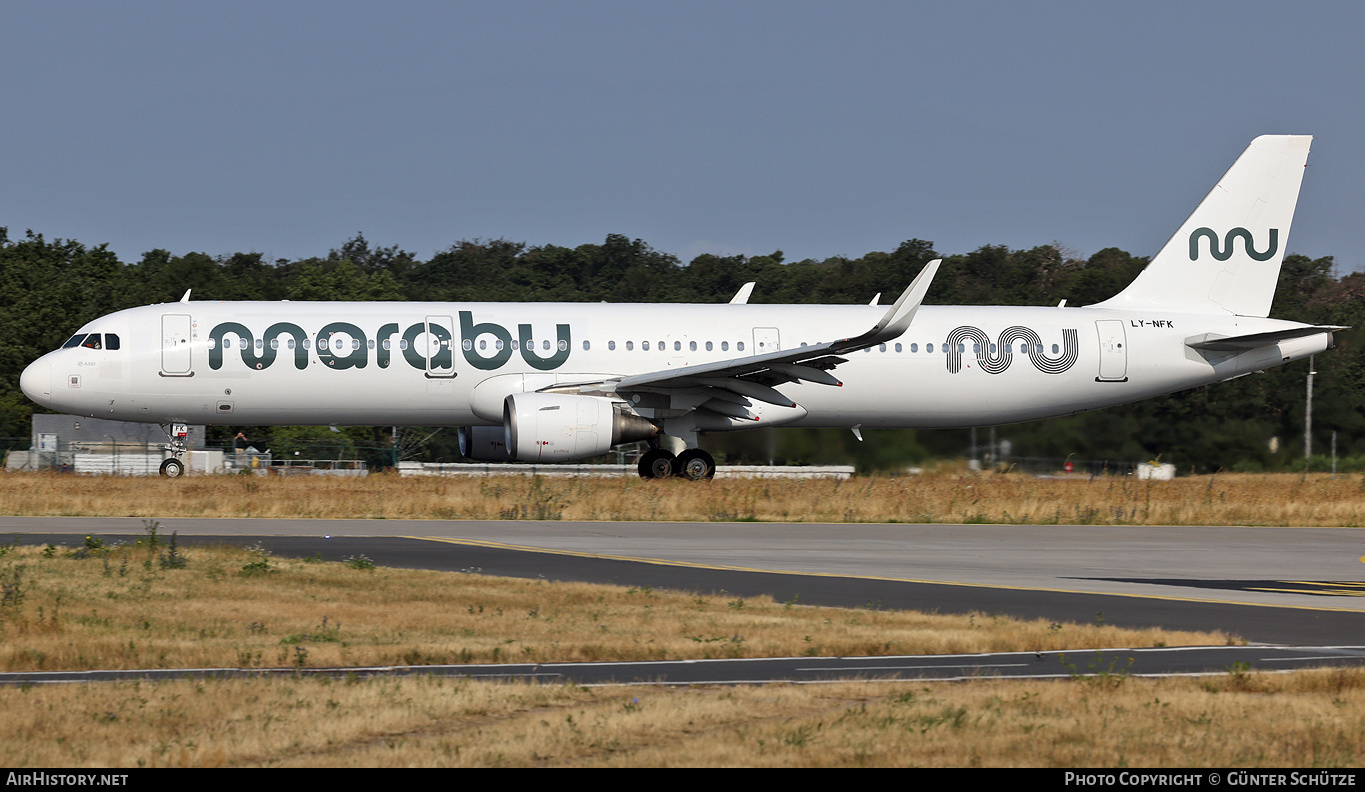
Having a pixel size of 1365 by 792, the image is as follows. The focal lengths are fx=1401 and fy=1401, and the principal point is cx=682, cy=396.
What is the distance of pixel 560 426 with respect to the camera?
26.8 m

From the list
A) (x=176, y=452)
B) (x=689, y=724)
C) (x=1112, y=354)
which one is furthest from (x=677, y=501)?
(x=689, y=724)

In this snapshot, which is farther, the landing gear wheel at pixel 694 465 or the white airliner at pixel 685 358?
the landing gear wheel at pixel 694 465

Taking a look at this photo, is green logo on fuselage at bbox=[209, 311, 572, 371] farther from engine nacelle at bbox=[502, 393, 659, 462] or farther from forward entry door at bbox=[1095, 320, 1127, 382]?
forward entry door at bbox=[1095, 320, 1127, 382]

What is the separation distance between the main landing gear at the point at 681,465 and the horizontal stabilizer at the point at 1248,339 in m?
11.6

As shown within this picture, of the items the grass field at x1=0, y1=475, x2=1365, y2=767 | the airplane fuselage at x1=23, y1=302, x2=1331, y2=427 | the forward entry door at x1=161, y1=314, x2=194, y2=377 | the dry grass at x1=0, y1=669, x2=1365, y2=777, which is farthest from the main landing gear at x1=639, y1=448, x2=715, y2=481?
the dry grass at x1=0, y1=669, x2=1365, y2=777

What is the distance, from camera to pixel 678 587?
15430 mm

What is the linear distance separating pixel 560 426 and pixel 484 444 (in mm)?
3989

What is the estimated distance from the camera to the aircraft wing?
2598 centimetres

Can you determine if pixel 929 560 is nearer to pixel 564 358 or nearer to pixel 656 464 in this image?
pixel 656 464

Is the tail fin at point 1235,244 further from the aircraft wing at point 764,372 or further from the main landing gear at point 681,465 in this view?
the main landing gear at point 681,465

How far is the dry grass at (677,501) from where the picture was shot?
24484 millimetres

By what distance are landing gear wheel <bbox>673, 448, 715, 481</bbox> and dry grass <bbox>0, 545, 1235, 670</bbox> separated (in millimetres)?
13680

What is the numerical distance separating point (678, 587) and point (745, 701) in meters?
6.39

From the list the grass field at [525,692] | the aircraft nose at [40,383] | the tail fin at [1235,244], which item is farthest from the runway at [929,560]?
the tail fin at [1235,244]
